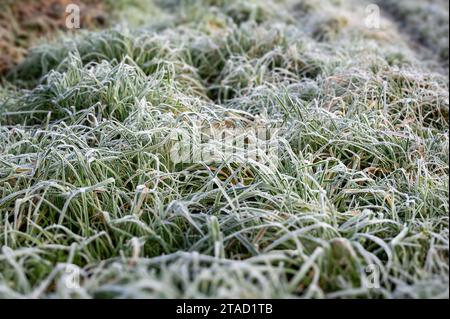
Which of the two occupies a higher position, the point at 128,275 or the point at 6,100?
the point at 6,100

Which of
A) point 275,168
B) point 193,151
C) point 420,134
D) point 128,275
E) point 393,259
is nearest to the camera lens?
point 128,275

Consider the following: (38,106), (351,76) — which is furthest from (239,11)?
(38,106)

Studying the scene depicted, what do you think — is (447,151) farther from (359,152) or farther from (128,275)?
(128,275)

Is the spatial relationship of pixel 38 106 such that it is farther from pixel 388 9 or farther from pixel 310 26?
pixel 388 9

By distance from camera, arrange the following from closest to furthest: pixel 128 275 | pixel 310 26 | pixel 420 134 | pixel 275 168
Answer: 1. pixel 128 275
2. pixel 275 168
3. pixel 420 134
4. pixel 310 26

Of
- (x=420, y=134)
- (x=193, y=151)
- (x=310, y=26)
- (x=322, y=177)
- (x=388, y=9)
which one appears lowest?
(x=322, y=177)

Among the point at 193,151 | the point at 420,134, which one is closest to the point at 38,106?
the point at 193,151

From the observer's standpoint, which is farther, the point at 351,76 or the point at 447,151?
the point at 351,76
